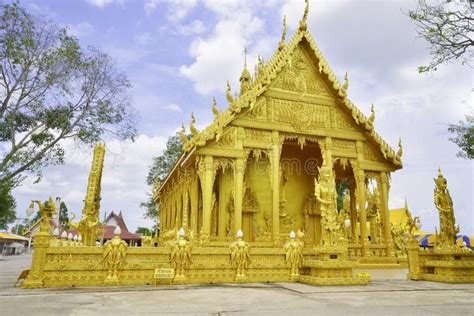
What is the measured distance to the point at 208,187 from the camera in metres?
10.7

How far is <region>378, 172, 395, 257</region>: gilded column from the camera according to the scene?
12367 millimetres

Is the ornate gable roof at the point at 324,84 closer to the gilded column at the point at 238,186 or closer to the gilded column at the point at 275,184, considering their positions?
the gilded column at the point at 275,184

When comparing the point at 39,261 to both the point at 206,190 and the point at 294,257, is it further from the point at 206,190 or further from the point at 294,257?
the point at 294,257

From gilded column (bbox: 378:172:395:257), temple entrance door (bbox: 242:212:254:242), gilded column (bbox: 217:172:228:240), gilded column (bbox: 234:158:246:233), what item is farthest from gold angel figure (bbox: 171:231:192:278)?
gilded column (bbox: 378:172:395:257)

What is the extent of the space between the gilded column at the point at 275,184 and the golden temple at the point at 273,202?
0.04 metres

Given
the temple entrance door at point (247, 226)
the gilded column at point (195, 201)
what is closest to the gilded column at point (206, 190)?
the gilded column at point (195, 201)

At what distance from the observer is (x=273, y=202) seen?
37.7ft

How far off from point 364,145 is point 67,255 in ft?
35.7

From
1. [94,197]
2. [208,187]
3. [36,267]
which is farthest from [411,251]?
[94,197]

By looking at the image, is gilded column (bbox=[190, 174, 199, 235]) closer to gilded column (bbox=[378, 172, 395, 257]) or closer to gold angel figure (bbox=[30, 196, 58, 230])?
gold angel figure (bbox=[30, 196, 58, 230])

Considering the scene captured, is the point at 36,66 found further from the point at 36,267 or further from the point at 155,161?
the point at 155,161

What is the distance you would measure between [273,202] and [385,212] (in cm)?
457

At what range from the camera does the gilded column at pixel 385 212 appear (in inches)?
487

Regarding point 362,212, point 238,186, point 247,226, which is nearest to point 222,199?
point 247,226
